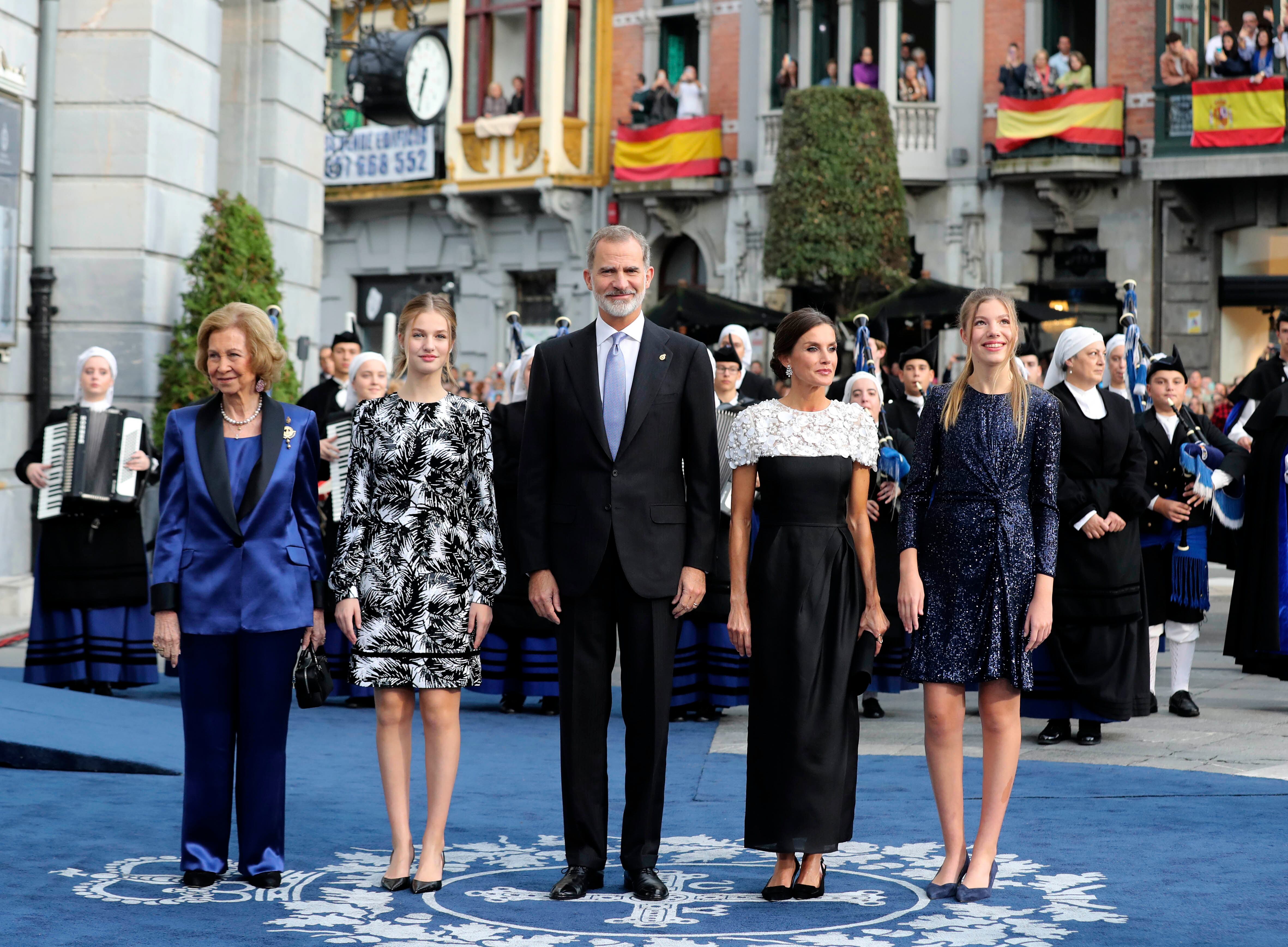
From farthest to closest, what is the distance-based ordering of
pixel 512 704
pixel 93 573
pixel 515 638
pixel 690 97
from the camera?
pixel 690 97 → pixel 512 704 → pixel 93 573 → pixel 515 638

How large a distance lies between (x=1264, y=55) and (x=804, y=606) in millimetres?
20709

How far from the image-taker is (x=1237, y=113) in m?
24.2

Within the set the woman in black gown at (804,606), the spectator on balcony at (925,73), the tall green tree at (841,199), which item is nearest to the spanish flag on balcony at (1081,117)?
the spectator on balcony at (925,73)

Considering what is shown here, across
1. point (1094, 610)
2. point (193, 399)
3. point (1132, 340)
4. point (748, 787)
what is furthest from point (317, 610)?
point (193, 399)

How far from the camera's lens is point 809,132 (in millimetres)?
26234

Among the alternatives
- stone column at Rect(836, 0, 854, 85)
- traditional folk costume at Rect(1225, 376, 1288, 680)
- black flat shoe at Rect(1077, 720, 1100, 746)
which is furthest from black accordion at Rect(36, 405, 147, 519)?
stone column at Rect(836, 0, 854, 85)

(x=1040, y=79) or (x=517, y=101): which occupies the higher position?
(x=517, y=101)

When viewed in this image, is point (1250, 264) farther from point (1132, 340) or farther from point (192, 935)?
point (192, 935)

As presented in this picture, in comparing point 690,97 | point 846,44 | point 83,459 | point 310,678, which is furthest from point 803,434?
point 690,97

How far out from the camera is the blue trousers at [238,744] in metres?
5.75

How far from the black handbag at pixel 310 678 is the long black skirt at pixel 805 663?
141 cm

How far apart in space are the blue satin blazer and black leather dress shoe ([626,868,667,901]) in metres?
1.36

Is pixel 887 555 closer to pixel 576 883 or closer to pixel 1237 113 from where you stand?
pixel 576 883

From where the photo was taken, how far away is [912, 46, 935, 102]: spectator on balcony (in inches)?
1077
